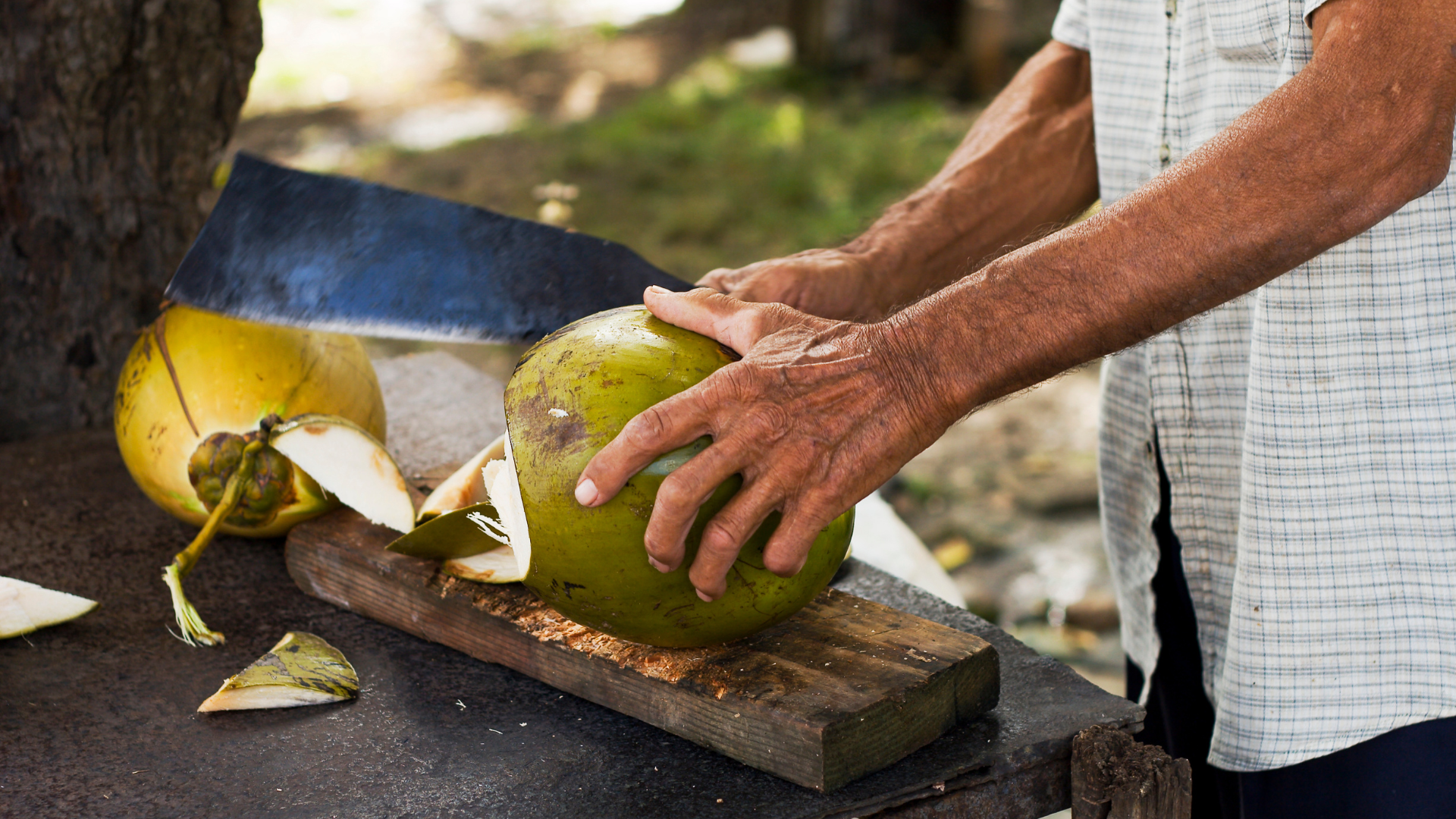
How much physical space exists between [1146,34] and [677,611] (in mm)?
1041

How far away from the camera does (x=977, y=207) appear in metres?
1.81

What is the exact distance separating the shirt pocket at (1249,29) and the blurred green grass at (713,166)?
13.2ft

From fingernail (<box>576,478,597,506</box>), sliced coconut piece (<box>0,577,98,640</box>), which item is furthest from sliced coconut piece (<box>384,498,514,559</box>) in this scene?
sliced coconut piece (<box>0,577,98,640</box>)

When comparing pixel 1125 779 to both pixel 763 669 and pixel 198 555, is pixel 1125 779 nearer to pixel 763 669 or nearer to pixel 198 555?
pixel 763 669

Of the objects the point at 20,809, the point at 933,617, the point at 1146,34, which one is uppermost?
the point at 1146,34

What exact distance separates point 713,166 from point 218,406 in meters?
5.62

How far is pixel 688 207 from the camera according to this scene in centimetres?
621

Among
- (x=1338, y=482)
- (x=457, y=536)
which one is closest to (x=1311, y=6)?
(x=1338, y=482)

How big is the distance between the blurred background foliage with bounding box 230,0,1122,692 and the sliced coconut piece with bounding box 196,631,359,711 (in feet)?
7.44

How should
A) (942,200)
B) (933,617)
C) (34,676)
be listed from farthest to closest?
(942,200), (933,617), (34,676)

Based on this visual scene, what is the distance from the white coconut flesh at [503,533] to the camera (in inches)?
48.6

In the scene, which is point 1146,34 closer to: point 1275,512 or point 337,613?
point 1275,512

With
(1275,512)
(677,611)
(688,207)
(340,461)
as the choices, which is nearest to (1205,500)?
(1275,512)

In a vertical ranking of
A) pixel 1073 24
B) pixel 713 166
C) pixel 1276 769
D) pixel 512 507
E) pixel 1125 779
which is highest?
pixel 1073 24
